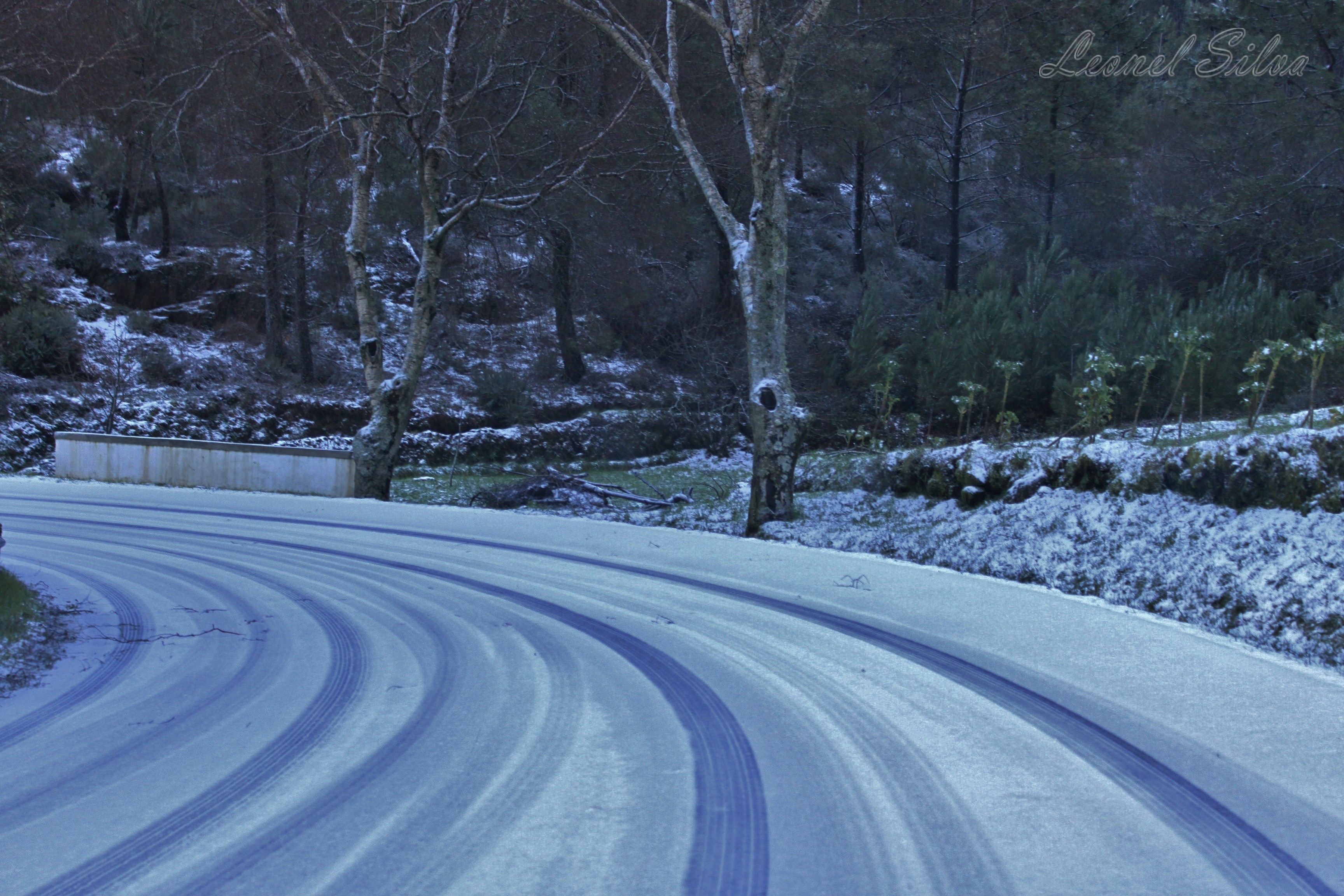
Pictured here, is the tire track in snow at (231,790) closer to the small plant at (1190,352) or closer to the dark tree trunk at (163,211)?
the small plant at (1190,352)

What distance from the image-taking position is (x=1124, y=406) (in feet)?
43.5

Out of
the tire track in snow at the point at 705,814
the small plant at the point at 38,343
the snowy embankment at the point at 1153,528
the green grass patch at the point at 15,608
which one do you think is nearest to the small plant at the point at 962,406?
the snowy embankment at the point at 1153,528

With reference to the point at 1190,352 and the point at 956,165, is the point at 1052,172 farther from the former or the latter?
the point at 1190,352

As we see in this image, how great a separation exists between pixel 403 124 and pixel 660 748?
13.3m

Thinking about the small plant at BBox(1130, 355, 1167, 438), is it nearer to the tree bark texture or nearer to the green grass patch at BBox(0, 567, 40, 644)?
the green grass patch at BBox(0, 567, 40, 644)

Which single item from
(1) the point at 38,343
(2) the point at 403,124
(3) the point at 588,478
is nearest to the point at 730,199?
(3) the point at 588,478

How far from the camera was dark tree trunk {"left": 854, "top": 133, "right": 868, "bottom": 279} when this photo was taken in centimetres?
2455

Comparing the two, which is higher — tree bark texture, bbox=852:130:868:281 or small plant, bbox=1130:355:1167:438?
tree bark texture, bbox=852:130:868:281

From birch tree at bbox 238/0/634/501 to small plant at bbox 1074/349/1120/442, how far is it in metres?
6.77

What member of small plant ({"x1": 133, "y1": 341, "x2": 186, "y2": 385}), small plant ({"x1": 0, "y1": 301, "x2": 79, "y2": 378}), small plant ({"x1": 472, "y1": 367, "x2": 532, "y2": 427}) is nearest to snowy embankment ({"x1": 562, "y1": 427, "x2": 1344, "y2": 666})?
small plant ({"x1": 472, "y1": 367, "x2": 532, "y2": 427})

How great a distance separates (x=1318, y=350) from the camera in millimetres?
7102

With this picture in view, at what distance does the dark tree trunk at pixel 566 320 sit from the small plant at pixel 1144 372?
10652 millimetres

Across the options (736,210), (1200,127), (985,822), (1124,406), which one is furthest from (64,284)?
(1200,127)

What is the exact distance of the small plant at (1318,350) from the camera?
6.12 meters
